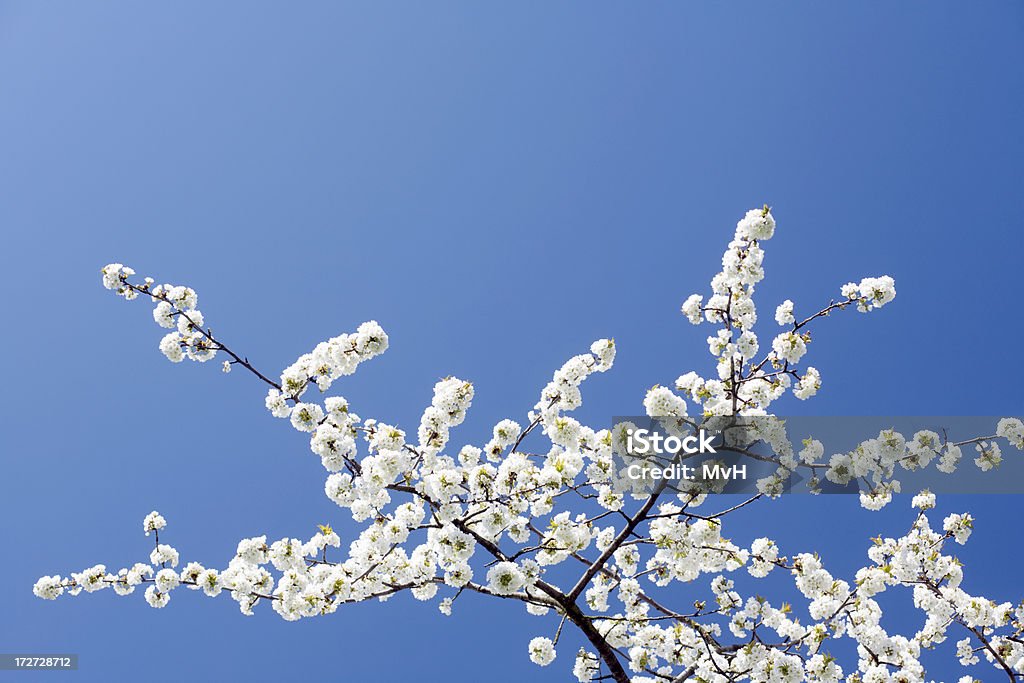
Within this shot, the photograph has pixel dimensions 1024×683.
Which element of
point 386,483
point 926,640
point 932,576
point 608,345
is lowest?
point 926,640

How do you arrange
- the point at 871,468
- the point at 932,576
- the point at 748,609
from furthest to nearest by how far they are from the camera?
the point at 932,576
the point at 748,609
the point at 871,468

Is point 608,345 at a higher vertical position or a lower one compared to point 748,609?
higher

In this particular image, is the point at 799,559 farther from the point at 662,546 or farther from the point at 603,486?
the point at 603,486

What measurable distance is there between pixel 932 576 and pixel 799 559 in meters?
2.91

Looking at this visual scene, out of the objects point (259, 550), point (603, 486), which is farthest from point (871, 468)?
point (259, 550)

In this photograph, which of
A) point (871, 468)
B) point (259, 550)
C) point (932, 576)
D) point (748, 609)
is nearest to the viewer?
point (871, 468)

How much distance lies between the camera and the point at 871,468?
585 centimetres

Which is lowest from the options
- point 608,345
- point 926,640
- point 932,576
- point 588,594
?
point 926,640

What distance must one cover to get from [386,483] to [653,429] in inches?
101

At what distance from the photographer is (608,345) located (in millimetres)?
6465

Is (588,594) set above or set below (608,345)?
below

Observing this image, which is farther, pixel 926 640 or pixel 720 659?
pixel 926 640

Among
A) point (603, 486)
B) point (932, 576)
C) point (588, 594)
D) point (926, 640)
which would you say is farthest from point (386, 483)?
point (926, 640)

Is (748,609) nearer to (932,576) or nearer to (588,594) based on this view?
(588,594)
